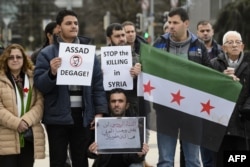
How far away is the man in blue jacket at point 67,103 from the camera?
20.8ft

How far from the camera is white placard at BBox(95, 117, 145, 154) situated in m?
6.62

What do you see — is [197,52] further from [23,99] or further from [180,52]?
A: [23,99]

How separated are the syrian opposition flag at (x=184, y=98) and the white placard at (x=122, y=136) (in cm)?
30

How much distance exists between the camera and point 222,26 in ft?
84.4

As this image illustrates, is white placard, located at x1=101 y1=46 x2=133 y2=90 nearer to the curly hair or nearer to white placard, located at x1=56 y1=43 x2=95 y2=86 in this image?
white placard, located at x1=56 y1=43 x2=95 y2=86

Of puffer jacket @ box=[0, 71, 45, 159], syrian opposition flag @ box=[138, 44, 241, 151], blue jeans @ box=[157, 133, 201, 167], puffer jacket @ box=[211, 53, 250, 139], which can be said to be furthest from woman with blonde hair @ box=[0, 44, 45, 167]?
puffer jacket @ box=[211, 53, 250, 139]

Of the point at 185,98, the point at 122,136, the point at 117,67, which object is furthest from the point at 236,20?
the point at 122,136

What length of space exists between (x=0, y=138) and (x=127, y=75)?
1.56 meters

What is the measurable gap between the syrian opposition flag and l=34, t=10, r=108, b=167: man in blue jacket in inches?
22.5

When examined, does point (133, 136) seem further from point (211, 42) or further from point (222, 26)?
point (222, 26)

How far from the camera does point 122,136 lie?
6645 millimetres

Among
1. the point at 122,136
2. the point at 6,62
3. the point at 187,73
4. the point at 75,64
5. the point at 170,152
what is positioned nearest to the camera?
the point at 75,64

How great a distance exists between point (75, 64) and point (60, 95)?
0.33m

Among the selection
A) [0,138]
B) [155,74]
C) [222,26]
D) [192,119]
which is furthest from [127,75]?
[222,26]
